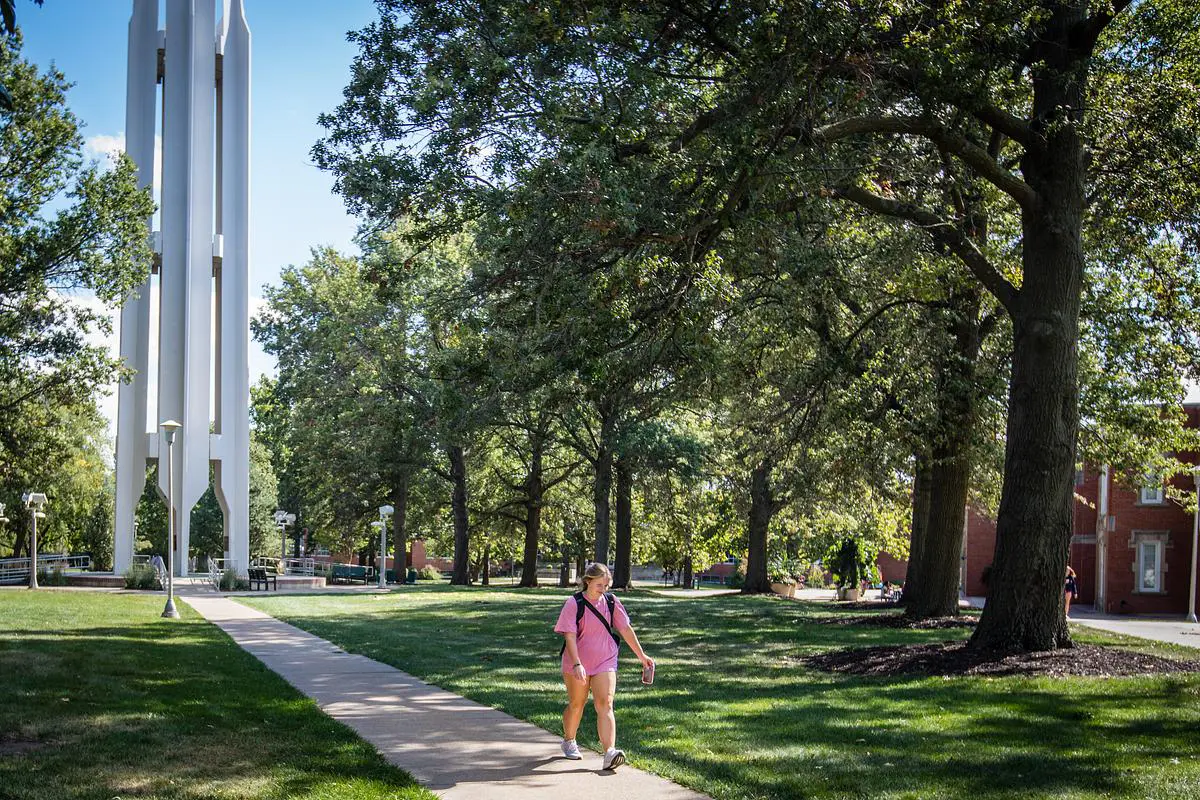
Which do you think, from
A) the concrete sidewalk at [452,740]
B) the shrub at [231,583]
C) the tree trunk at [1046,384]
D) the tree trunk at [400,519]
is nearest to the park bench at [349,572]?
the tree trunk at [400,519]

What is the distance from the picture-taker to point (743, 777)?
7.80 m

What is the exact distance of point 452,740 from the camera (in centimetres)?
915

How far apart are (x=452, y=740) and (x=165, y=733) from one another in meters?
2.31

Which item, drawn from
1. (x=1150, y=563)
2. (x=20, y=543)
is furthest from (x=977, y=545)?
(x=20, y=543)

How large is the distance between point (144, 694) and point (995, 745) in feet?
26.6

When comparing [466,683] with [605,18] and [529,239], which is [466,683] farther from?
[605,18]

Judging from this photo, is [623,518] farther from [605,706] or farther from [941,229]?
[605,706]

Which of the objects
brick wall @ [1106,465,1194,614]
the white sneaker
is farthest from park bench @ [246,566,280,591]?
the white sneaker

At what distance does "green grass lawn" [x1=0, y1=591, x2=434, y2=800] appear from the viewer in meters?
→ 7.28

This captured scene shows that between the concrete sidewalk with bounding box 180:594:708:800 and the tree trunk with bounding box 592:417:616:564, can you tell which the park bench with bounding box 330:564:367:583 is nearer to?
the tree trunk with bounding box 592:417:616:564

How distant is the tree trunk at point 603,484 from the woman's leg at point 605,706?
28.2m

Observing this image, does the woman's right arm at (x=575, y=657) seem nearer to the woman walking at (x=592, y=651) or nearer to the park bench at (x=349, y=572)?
the woman walking at (x=592, y=651)

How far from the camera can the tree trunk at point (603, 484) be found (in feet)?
121

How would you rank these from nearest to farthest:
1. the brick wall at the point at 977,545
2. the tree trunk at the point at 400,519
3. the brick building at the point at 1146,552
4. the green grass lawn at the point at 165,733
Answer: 1. the green grass lawn at the point at 165,733
2. the brick building at the point at 1146,552
3. the tree trunk at the point at 400,519
4. the brick wall at the point at 977,545
